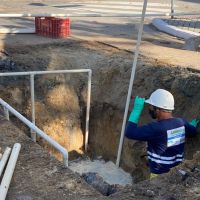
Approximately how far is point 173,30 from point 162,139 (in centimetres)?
878

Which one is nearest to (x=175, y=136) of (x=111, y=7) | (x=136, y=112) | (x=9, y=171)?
(x=136, y=112)

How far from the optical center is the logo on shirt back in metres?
4.91

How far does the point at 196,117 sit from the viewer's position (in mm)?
6914

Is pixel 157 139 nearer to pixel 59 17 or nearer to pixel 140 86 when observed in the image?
pixel 140 86

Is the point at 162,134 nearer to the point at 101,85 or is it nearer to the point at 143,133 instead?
the point at 143,133

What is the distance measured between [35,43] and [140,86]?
376cm

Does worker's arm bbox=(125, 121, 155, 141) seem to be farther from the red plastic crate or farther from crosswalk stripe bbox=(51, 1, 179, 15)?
crosswalk stripe bbox=(51, 1, 179, 15)

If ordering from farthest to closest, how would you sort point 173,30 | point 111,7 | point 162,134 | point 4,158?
point 111,7
point 173,30
point 162,134
point 4,158

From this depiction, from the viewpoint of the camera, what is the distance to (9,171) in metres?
4.32

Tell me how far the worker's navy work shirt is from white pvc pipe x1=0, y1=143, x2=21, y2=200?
57.8 inches

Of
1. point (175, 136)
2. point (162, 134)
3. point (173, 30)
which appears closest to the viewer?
point (162, 134)

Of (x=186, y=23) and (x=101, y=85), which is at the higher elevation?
(x=186, y=23)

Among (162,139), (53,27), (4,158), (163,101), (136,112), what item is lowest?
(4,158)

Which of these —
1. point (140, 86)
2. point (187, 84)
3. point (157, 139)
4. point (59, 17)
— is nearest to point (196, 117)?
point (187, 84)
